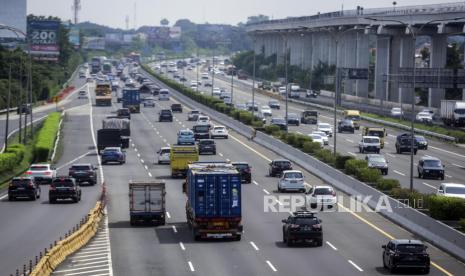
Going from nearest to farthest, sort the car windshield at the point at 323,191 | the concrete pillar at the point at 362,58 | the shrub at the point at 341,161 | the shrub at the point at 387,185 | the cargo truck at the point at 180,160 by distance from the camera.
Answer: the car windshield at the point at 323,191, the shrub at the point at 387,185, the shrub at the point at 341,161, the cargo truck at the point at 180,160, the concrete pillar at the point at 362,58

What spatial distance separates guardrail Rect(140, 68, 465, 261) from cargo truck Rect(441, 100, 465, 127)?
2221 cm

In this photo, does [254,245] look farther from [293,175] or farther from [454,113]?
[454,113]

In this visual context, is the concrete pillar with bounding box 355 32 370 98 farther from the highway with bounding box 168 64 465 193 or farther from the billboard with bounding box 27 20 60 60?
the highway with bounding box 168 64 465 193

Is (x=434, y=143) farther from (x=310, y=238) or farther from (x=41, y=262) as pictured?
(x=41, y=262)

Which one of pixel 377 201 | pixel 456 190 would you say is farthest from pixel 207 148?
pixel 456 190

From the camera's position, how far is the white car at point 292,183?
6750 cm

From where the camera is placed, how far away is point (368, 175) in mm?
65500

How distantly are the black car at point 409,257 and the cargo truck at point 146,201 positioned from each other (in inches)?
607

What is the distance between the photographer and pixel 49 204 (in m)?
64.1

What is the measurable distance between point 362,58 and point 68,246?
5801 inches

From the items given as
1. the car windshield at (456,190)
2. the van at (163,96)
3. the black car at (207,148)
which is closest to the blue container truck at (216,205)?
the car windshield at (456,190)

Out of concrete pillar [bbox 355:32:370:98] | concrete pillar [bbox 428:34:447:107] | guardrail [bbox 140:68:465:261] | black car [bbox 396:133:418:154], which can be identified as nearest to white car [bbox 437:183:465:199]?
guardrail [bbox 140:68:465:261]

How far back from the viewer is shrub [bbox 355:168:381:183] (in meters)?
64.9

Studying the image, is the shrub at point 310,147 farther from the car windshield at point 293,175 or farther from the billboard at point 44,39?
the billboard at point 44,39
